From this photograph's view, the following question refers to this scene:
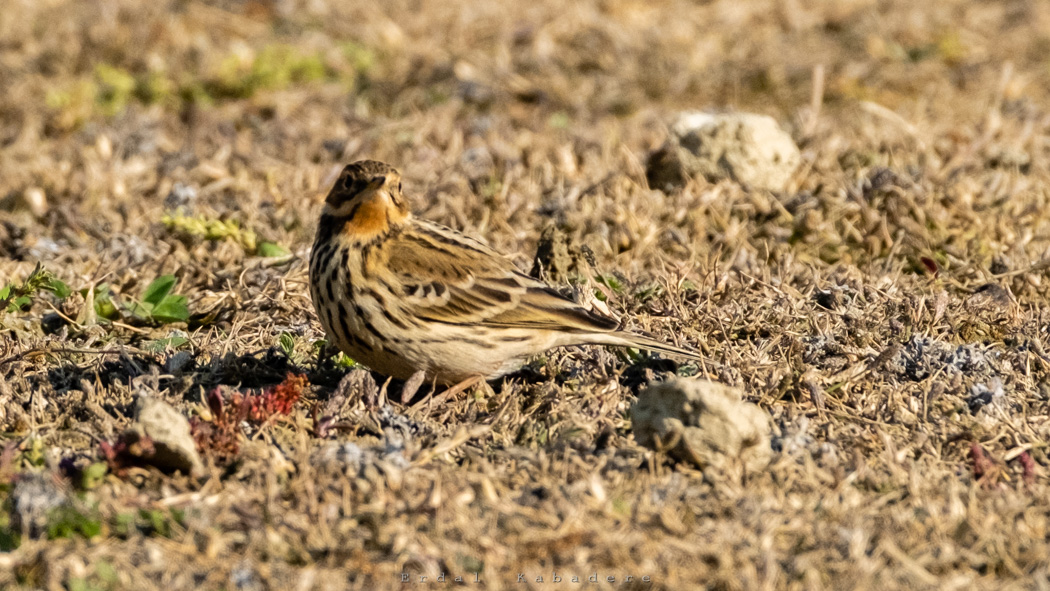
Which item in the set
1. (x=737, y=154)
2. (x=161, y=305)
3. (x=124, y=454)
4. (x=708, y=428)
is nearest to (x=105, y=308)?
(x=161, y=305)

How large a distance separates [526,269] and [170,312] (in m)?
2.04

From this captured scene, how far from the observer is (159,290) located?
6.98 m

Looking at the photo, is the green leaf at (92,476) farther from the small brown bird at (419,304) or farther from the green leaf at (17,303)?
the green leaf at (17,303)

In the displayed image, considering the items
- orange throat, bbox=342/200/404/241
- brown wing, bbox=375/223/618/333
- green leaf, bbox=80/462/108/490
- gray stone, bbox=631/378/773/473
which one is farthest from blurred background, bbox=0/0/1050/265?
green leaf, bbox=80/462/108/490

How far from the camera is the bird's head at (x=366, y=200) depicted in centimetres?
591

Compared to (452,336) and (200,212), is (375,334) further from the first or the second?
(200,212)

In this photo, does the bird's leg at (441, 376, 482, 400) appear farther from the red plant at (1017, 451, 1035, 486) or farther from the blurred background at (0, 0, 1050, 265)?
the red plant at (1017, 451, 1035, 486)

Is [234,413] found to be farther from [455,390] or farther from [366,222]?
[366,222]

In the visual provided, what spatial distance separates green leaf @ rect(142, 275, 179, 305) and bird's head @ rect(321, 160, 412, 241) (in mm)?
1406

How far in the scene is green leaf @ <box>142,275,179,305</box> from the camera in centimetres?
696

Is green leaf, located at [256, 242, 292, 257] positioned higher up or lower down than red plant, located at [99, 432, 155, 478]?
lower down

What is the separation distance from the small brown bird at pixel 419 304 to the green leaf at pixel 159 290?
1.32 meters

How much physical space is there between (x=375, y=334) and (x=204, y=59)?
6.54 meters

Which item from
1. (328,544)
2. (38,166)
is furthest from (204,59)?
(328,544)
